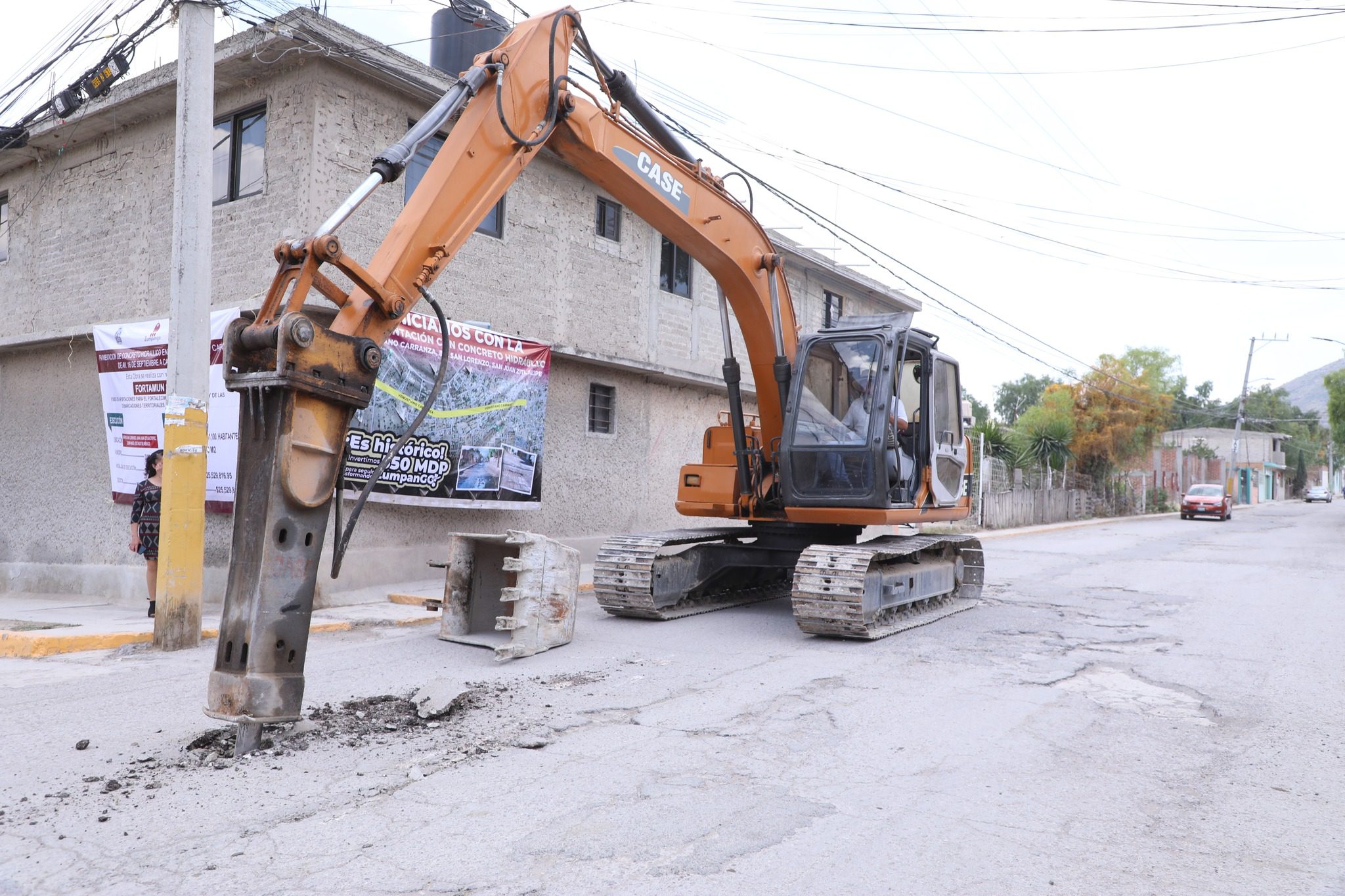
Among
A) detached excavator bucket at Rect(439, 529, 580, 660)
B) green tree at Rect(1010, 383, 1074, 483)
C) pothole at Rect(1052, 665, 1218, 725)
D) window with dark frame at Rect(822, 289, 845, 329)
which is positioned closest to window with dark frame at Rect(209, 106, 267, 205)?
detached excavator bucket at Rect(439, 529, 580, 660)

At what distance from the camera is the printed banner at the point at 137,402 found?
10.5 meters

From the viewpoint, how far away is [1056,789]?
4.46 metres

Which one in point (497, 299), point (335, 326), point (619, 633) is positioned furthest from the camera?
point (497, 299)

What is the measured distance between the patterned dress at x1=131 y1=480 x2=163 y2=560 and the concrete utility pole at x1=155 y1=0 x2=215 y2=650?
132 centimetres

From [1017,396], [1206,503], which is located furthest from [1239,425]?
[1017,396]

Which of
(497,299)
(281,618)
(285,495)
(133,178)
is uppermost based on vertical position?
(133,178)

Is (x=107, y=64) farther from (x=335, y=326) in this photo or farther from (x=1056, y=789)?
(x=1056, y=789)

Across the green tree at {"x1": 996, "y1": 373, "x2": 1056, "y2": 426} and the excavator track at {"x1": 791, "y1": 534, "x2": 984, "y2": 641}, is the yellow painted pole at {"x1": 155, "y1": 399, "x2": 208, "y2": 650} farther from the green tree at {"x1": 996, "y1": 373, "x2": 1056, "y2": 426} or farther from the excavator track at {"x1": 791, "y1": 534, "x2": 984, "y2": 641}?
the green tree at {"x1": 996, "y1": 373, "x2": 1056, "y2": 426}

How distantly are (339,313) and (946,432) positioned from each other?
22.3ft

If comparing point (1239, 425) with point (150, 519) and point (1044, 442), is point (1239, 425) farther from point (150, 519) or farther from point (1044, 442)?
point (150, 519)

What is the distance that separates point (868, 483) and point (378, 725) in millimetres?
5089

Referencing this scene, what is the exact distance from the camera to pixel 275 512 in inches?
175

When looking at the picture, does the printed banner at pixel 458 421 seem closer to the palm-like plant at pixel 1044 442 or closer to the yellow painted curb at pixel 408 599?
the yellow painted curb at pixel 408 599

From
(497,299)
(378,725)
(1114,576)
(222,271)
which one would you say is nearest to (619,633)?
(378,725)
